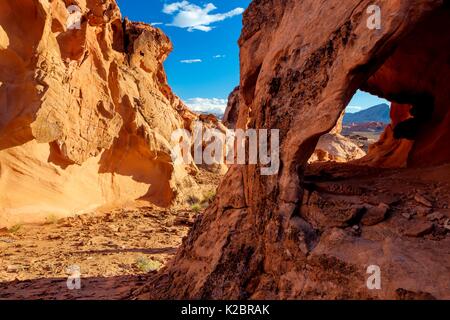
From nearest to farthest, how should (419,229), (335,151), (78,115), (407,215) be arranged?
(419,229), (407,215), (78,115), (335,151)

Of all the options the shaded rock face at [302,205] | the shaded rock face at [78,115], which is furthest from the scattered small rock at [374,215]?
the shaded rock face at [78,115]

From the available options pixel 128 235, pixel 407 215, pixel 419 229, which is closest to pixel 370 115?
pixel 128 235

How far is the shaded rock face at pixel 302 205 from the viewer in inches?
116

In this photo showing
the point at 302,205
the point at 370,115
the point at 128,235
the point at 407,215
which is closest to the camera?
the point at 407,215

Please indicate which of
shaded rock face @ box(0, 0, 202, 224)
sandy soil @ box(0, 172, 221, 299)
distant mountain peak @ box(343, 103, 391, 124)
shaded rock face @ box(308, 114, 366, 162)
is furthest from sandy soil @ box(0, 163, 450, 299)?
distant mountain peak @ box(343, 103, 391, 124)

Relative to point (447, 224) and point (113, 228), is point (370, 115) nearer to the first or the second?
point (113, 228)

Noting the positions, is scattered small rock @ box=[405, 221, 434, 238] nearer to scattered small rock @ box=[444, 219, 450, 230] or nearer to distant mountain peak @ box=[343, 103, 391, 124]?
scattered small rock @ box=[444, 219, 450, 230]

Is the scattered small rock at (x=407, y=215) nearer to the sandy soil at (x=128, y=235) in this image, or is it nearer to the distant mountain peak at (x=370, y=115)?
the sandy soil at (x=128, y=235)

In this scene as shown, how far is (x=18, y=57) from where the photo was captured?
871 cm

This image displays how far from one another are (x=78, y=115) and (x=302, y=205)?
8771 mm

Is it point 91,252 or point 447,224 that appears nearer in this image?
point 447,224

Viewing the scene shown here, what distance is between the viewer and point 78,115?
34.2 feet
